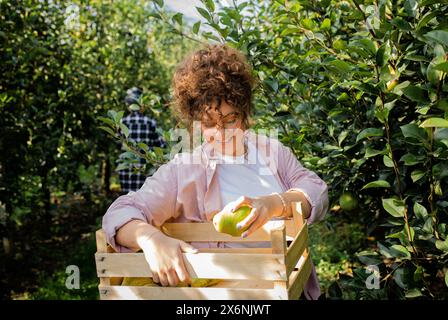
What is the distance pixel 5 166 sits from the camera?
11.2 feet

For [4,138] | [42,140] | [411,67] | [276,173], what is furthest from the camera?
[42,140]

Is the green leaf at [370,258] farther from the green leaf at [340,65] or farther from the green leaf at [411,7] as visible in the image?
the green leaf at [411,7]

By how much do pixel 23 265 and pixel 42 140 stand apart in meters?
1.02

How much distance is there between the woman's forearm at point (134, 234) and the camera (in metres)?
1.22

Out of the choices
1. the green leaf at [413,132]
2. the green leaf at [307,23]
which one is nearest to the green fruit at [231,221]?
the green leaf at [413,132]

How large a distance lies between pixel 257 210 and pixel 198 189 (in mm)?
309

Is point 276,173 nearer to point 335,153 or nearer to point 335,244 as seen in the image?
point 335,153

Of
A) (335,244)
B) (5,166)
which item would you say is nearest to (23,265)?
(5,166)

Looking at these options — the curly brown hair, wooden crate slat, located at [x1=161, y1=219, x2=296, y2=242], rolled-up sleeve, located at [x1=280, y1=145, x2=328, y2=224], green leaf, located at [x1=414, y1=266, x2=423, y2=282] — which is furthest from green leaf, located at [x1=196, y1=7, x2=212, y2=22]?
green leaf, located at [x1=414, y1=266, x2=423, y2=282]

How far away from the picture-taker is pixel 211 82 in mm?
1540

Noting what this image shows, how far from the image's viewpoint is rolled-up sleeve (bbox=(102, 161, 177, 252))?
1.30m

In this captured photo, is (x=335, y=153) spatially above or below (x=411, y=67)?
below

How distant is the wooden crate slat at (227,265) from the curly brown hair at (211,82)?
22.1 inches
